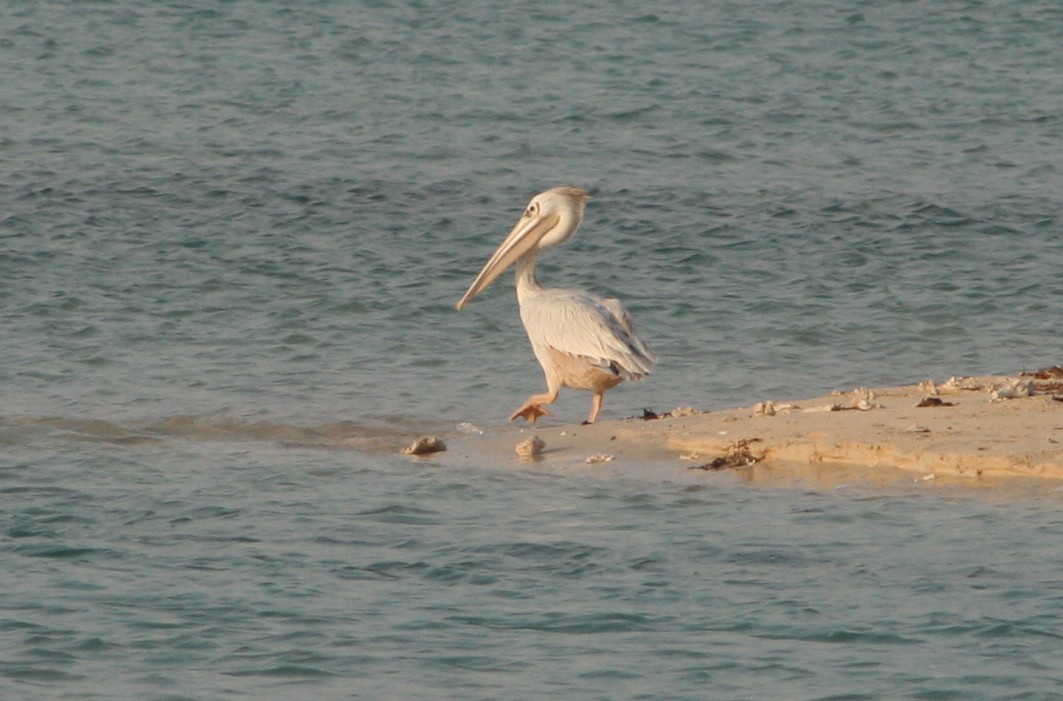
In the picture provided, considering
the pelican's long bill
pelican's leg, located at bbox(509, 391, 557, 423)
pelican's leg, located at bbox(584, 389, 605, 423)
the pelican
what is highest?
the pelican's long bill

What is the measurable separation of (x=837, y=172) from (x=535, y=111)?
369 centimetres

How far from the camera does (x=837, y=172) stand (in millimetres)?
17641

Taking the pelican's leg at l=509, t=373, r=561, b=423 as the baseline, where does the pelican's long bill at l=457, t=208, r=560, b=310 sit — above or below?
above

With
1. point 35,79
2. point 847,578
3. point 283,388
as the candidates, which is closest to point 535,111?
point 35,79

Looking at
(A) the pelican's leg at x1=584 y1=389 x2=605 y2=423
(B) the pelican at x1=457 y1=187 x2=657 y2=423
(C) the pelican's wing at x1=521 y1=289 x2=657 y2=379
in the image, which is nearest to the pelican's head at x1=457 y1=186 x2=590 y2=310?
(B) the pelican at x1=457 y1=187 x2=657 y2=423

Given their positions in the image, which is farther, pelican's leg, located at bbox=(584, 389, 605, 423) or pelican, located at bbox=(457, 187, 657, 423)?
pelican's leg, located at bbox=(584, 389, 605, 423)

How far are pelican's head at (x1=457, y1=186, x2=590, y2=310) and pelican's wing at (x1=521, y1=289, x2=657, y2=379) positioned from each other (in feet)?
2.19

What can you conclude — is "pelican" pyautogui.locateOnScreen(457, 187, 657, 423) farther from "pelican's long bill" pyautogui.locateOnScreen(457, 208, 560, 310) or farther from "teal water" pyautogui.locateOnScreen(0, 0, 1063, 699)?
"teal water" pyautogui.locateOnScreen(0, 0, 1063, 699)

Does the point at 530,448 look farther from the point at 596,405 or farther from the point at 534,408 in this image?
the point at 596,405

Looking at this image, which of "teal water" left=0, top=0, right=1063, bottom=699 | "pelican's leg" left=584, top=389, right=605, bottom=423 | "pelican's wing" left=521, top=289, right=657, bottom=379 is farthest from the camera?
"pelican's leg" left=584, top=389, right=605, bottom=423

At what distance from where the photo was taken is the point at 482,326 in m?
13.4

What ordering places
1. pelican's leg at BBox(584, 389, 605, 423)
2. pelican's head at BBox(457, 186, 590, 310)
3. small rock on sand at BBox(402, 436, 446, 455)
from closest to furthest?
small rock on sand at BBox(402, 436, 446, 455) < pelican's leg at BBox(584, 389, 605, 423) < pelican's head at BBox(457, 186, 590, 310)

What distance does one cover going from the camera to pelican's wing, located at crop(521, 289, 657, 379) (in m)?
10.2

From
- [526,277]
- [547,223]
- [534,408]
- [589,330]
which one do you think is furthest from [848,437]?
[547,223]
